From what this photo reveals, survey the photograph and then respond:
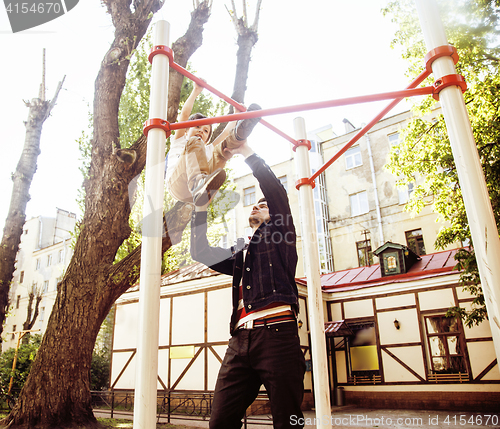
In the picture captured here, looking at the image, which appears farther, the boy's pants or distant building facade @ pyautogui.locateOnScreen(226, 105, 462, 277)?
distant building facade @ pyautogui.locateOnScreen(226, 105, 462, 277)

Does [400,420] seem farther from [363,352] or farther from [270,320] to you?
[270,320]

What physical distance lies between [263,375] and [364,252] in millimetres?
16454

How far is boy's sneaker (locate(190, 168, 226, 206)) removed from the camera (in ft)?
7.30

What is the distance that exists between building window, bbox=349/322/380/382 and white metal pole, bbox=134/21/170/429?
409 inches

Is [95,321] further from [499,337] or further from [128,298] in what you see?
[128,298]

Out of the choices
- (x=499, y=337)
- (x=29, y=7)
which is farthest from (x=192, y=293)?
(x=499, y=337)

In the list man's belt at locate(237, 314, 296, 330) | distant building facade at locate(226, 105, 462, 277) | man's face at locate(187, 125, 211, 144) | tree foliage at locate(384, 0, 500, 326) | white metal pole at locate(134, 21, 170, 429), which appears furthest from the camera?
distant building facade at locate(226, 105, 462, 277)

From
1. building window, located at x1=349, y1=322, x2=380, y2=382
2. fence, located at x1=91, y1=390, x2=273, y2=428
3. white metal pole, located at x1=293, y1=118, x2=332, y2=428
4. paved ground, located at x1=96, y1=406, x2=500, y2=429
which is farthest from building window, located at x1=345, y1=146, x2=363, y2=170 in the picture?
white metal pole, located at x1=293, y1=118, x2=332, y2=428

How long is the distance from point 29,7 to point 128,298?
29.5 ft

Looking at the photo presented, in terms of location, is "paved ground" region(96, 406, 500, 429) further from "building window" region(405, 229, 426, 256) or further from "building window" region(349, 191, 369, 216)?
"building window" region(349, 191, 369, 216)

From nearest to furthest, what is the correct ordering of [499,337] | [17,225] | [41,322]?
[499,337]
[17,225]
[41,322]

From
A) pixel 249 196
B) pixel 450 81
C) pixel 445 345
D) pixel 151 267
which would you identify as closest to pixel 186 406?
pixel 445 345

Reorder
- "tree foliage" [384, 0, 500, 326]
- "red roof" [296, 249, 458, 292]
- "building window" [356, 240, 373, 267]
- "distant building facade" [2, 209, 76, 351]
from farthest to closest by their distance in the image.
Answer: "distant building facade" [2, 209, 76, 351], "building window" [356, 240, 373, 267], "red roof" [296, 249, 458, 292], "tree foliage" [384, 0, 500, 326]

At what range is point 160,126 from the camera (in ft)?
7.23
